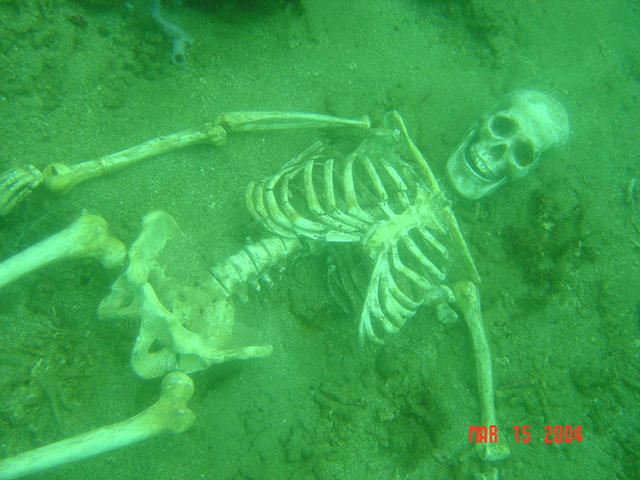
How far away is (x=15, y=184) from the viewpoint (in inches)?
105

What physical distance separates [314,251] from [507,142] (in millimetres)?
2024

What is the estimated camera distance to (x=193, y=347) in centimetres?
254

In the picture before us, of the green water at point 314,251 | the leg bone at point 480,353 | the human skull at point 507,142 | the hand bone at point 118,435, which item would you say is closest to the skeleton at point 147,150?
the green water at point 314,251

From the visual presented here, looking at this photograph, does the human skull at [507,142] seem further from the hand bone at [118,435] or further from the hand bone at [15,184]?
the hand bone at [15,184]

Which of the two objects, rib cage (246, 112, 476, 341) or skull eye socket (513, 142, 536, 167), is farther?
skull eye socket (513, 142, 536, 167)

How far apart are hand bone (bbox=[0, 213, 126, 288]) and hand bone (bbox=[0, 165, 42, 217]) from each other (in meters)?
0.46

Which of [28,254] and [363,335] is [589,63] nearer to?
[363,335]

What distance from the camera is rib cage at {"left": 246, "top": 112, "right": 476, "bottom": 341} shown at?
302cm

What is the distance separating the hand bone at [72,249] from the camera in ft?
7.73
